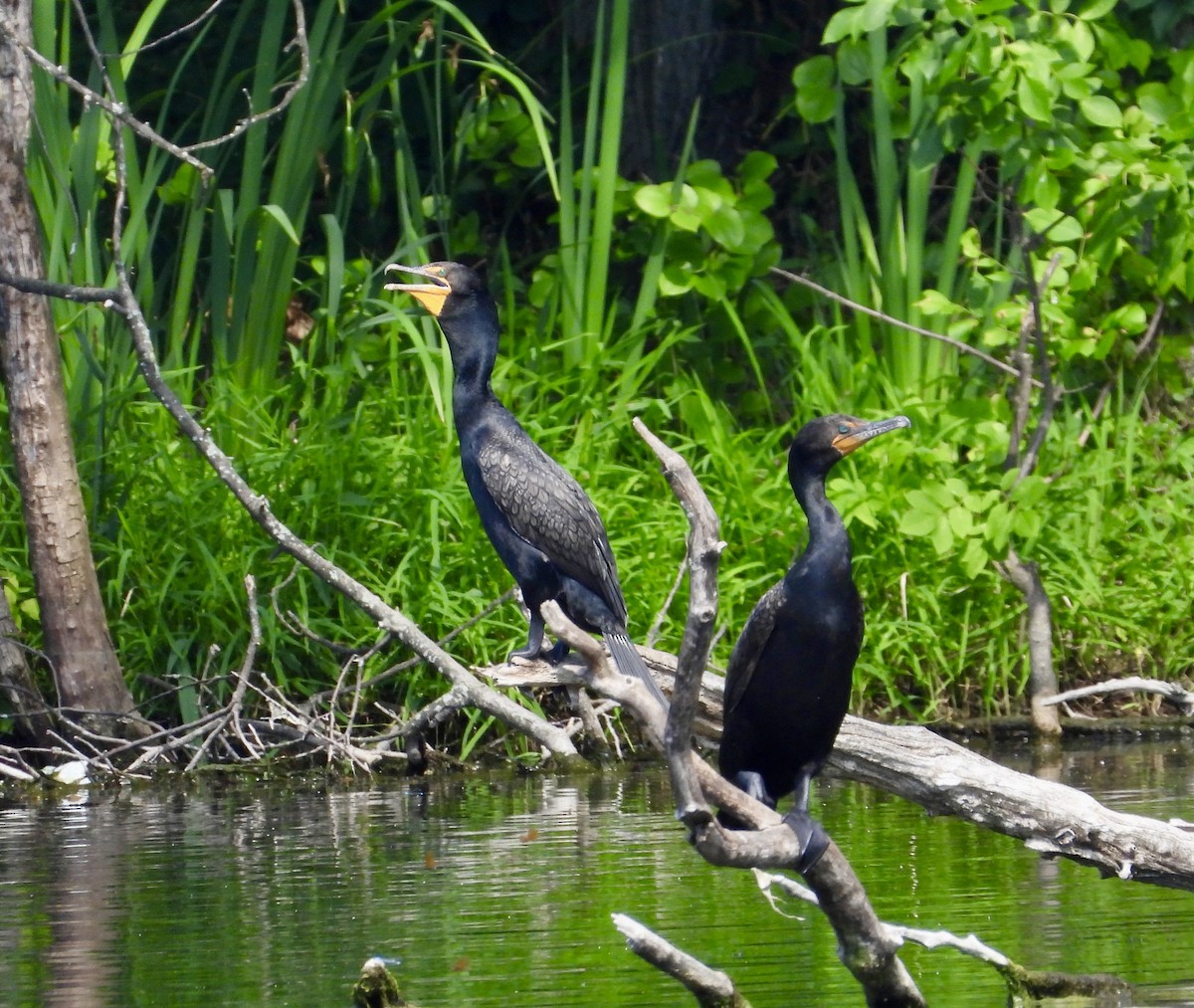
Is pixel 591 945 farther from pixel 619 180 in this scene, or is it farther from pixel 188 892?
pixel 619 180

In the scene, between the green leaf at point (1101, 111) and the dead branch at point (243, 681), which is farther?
the green leaf at point (1101, 111)

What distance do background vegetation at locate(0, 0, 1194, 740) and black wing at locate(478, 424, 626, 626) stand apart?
1.24 metres

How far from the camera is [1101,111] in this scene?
5164 mm

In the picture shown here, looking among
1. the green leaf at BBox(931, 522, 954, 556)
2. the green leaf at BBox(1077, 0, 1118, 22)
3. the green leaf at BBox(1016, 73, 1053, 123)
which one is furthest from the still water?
the green leaf at BBox(1077, 0, 1118, 22)

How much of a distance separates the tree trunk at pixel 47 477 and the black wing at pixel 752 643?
105 inches

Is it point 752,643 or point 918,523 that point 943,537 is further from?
point 752,643

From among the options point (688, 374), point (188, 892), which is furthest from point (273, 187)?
point (188, 892)

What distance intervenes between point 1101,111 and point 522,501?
6.35 feet

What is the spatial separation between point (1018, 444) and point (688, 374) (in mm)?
1701

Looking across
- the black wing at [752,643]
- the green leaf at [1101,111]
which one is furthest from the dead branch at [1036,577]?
the black wing at [752,643]

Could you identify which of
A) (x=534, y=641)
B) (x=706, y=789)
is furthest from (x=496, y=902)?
(x=706, y=789)

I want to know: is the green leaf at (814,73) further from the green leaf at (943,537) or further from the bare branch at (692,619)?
the bare branch at (692,619)

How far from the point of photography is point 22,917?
3.89 meters

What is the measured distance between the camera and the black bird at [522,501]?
4.37m
